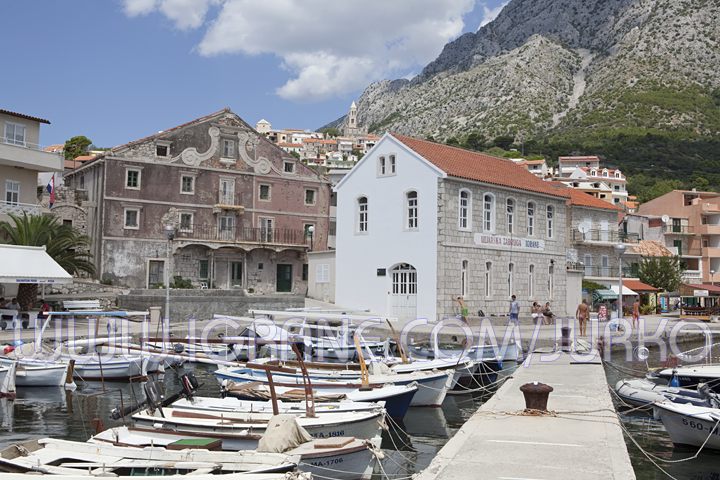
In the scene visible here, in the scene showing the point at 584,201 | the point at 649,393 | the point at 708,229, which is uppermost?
the point at 584,201

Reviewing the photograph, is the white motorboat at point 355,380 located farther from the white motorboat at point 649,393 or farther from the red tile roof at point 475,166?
the red tile roof at point 475,166

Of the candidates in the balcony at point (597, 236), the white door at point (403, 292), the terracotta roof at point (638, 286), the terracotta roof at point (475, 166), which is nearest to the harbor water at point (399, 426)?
the white door at point (403, 292)

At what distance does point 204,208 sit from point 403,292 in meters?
17.1

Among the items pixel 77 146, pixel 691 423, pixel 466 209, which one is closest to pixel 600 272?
pixel 466 209

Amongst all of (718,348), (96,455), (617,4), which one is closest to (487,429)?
(96,455)

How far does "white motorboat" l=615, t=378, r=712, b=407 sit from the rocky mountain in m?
123

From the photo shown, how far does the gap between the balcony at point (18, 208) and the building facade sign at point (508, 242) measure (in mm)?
24304

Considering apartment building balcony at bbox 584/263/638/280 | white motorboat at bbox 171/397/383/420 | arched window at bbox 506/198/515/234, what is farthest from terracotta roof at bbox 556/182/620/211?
white motorboat at bbox 171/397/383/420

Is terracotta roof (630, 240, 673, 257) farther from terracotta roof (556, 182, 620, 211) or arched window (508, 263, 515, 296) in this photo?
arched window (508, 263, 515, 296)

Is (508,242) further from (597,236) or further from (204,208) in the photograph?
(597,236)

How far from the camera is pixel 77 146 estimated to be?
98.9 metres

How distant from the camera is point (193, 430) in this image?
1291 centimetres

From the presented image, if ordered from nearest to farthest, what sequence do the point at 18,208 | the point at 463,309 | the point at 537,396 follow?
1. the point at 537,396
2. the point at 463,309
3. the point at 18,208

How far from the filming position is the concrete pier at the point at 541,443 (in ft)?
32.6
